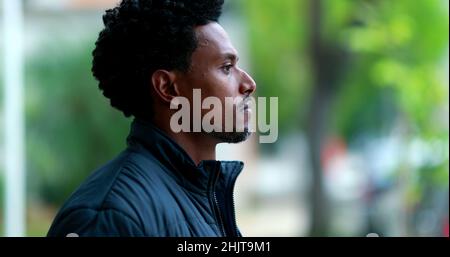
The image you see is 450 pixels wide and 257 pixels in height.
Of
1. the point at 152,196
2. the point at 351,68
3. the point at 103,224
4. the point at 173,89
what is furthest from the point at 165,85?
the point at 351,68

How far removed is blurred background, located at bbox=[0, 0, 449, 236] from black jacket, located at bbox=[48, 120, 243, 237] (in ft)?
16.6

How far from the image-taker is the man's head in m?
1.92

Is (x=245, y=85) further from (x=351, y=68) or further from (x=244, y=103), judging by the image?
(x=351, y=68)

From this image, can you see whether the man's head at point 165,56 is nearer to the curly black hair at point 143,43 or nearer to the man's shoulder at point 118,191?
the curly black hair at point 143,43

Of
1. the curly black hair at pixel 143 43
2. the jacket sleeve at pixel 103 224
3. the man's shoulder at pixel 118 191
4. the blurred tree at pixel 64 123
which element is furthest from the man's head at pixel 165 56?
the blurred tree at pixel 64 123

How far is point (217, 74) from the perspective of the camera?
76.8 inches

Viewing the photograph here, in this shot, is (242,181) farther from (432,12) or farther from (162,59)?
(162,59)

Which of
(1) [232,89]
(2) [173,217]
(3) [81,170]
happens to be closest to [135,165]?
(2) [173,217]

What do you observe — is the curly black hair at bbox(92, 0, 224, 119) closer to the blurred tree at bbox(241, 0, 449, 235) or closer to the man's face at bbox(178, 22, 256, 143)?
the man's face at bbox(178, 22, 256, 143)

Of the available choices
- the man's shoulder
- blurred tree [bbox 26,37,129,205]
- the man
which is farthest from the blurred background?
the man's shoulder

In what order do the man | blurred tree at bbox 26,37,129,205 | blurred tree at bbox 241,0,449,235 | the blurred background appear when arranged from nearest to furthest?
the man, blurred tree at bbox 241,0,449,235, the blurred background, blurred tree at bbox 26,37,129,205

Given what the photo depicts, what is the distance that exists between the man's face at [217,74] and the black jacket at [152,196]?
0.38 feet

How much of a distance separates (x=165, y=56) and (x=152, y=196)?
0.34 metres
